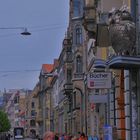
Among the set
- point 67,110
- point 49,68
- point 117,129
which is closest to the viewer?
point 117,129

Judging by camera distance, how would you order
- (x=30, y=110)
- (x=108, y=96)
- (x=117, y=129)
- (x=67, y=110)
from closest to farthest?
(x=117, y=129) < (x=108, y=96) < (x=67, y=110) < (x=30, y=110)

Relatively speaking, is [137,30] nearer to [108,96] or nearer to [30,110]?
[108,96]

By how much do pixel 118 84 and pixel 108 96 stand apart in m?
1.65

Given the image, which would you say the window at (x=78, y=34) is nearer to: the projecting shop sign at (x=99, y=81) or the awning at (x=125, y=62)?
the projecting shop sign at (x=99, y=81)

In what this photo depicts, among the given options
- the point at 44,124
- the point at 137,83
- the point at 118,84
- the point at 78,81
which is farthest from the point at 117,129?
the point at 44,124

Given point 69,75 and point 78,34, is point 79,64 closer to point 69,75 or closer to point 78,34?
point 78,34

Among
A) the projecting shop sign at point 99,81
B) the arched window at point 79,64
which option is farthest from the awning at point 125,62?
the arched window at point 79,64

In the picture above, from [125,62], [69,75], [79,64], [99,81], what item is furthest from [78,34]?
[125,62]

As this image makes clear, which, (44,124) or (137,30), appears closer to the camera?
(137,30)

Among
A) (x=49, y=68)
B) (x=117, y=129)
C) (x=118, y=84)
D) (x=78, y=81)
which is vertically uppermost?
(x=49, y=68)

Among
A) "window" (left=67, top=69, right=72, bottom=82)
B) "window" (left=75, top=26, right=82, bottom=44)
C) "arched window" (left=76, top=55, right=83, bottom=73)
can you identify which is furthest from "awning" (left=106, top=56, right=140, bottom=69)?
"window" (left=67, top=69, right=72, bottom=82)

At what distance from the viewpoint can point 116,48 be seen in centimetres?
1831

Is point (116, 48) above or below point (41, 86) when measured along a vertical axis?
below

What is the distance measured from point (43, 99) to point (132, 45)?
129m
